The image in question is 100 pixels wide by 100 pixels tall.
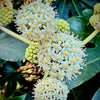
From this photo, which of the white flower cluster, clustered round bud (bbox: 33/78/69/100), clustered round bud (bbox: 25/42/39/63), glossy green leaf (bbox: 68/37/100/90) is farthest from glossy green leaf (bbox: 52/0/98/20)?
clustered round bud (bbox: 33/78/69/100)

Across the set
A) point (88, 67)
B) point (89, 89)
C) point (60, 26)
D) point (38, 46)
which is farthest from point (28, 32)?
point (89, 89)

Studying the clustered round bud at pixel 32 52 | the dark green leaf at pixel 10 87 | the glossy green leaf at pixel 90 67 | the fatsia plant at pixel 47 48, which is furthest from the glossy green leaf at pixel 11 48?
the dark green leaf at pixel 10 87

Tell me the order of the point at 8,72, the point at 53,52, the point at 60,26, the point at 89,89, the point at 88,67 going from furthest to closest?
the point at 8,72
the point at 89,89
the point at 88,67
the point at 60,26
the point at 53,52

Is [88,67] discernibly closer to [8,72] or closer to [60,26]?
[60,26]

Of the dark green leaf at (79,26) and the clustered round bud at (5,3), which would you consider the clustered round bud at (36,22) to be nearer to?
the clustered round bud at (5,3)

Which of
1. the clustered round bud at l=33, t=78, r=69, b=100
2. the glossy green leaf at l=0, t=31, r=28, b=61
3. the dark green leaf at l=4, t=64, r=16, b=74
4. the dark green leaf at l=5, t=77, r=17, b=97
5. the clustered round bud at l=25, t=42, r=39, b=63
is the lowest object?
the dark green leaf at l=5, t=77, r=17, b=97

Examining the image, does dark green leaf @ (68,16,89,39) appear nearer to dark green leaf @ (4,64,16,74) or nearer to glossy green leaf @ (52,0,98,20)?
glossy green leaf @ (52,0,98,20)
